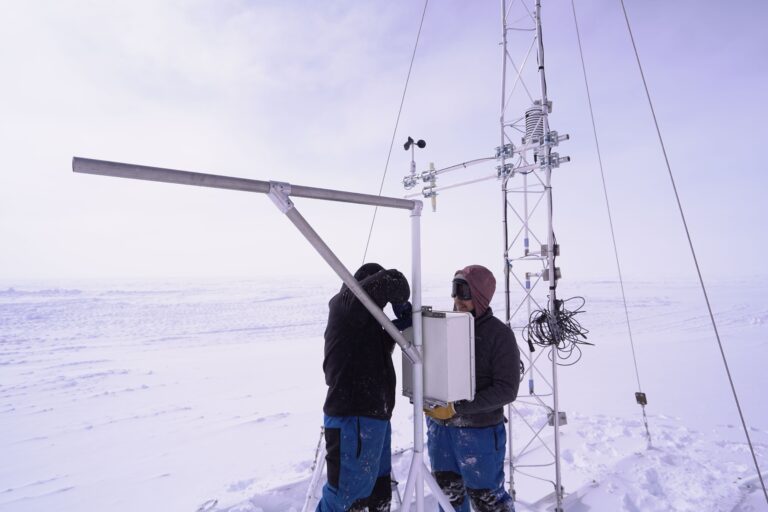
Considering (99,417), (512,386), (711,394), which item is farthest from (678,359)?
(99,417)

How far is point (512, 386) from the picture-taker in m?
2.46

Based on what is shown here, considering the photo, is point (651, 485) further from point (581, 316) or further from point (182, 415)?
point (581, 316)

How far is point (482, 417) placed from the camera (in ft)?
8.33

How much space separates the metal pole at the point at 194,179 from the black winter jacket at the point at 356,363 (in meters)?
0.66

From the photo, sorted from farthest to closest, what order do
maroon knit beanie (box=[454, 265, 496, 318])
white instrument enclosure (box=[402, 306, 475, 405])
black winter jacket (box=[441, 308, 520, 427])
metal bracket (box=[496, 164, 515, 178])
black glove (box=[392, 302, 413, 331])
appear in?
metal bracket (box=[496, 164, 515, 178])
maroon knit beanie (box=[454, 265, 496, 318])
black winter jacket (box=[441, 308, 520, 427])
black glove (box=[392, 302, 413, 331])
white instrument enclosure (box=[402, 306, 475, 405])

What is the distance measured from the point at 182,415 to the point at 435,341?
594 centimetres

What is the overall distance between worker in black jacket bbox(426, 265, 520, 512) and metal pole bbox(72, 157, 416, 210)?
123 cm

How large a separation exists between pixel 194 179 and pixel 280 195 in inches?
11.7

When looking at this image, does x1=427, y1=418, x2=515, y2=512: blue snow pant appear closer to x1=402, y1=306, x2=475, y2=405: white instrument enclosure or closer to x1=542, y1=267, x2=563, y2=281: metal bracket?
x1=402, y1=306, x2=475, y2=405: white instrument enclosure

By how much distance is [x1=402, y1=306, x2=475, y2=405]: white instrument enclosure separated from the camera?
76.7 inches

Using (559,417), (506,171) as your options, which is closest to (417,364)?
(559,417)

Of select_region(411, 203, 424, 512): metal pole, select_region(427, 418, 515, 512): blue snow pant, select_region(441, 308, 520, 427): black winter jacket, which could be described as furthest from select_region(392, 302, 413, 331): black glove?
select_region(427, 418, 515, 512): blue snow pant

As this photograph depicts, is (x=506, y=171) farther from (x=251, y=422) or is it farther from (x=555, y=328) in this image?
(x=251, y=422)

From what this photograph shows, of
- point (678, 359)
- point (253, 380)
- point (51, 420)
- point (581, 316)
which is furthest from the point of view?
point (581, 316)
